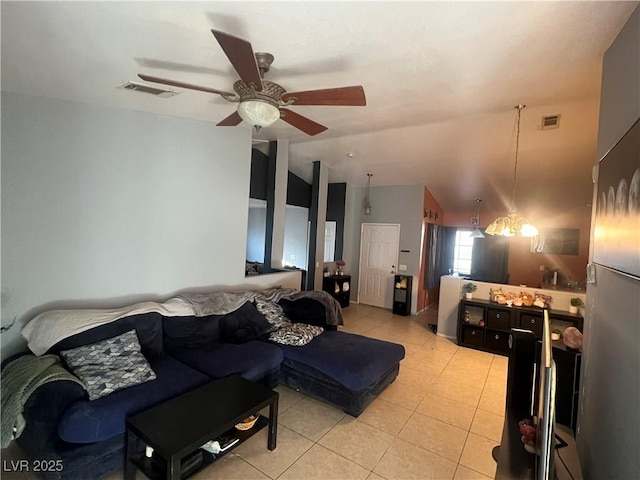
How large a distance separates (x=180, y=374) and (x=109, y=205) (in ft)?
5.77

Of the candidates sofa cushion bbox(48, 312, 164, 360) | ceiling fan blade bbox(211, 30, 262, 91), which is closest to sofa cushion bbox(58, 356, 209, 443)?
sofa cushion bbox(48, 312, 164, 360)

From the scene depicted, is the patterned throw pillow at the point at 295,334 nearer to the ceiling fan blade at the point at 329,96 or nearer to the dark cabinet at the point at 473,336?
the ceiling fan blade at the point at 329,96

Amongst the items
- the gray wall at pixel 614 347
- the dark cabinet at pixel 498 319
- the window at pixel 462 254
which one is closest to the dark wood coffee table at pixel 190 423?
the gray wall at pixel 614 347

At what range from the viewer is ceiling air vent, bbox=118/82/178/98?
8.04 feet

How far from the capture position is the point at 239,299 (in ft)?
11.3

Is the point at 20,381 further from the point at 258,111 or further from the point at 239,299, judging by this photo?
the point at 258,111

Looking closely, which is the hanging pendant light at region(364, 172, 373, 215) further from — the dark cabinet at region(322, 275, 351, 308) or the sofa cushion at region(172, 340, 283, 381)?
the sofa cushion at region(172, 340, 283, 381)

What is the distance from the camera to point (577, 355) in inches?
82.0

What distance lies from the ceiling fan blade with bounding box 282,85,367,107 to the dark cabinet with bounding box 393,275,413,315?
16.2 feet

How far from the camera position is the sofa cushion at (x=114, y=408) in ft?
5.74

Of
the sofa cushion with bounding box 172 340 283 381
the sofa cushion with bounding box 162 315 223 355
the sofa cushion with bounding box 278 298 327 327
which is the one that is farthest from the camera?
the sofa cushion with bounding box 278 298 327 327

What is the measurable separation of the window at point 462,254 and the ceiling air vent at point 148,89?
25.2ft

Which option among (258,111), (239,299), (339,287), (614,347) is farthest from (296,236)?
(614,347)

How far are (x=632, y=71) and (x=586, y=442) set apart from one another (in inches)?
76.8
